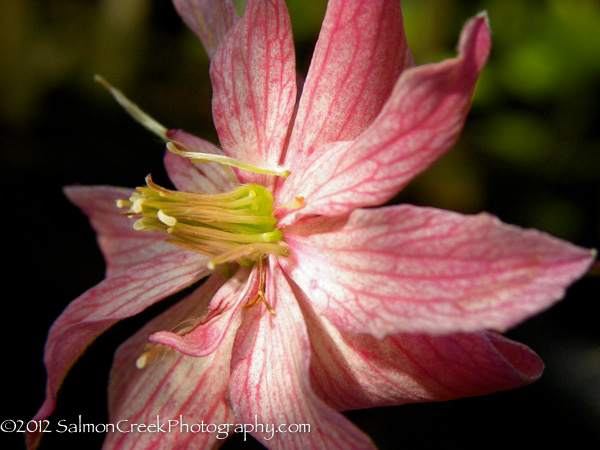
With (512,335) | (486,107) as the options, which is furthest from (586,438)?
(486,107)

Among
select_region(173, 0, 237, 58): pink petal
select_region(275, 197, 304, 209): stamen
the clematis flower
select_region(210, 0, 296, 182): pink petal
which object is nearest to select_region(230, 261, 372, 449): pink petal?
the clematis flower

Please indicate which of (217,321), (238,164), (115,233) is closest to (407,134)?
(238,164)

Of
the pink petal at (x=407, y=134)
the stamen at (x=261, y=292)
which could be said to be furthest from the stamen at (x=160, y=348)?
the pink petal at (x=407, y=134)

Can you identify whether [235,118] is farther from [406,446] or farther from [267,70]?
[406,446]

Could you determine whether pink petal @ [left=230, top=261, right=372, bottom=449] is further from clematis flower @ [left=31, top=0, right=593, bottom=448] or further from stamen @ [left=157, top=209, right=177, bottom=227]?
stamen @ [left=157, top=209, right=177, bottom=227]

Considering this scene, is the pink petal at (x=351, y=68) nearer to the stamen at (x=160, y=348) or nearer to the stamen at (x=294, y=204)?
the stamen at (x=294, y=204)

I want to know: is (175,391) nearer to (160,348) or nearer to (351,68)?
(160,348)
